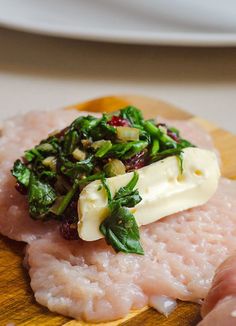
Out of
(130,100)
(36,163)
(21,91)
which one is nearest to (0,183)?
(36,163)

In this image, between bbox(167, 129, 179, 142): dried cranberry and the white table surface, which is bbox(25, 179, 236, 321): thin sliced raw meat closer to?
bbox(167, 129, 179, 142): dried cranberry

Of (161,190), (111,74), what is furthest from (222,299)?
(111,74)

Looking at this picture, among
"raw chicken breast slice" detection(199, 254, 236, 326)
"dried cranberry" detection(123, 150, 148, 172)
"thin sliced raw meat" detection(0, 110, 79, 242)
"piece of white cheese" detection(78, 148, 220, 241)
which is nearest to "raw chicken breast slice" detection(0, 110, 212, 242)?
"thin sliced raw meat" detection(0, 110, 79, 242)

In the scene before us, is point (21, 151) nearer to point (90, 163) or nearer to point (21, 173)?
point (21, 173)

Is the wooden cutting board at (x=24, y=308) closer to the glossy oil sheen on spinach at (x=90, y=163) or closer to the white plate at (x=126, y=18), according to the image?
the glossy oil sheen on spinach at (x=90, y=163)

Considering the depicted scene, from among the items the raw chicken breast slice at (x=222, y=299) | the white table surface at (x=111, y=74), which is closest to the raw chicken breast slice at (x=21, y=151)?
the raw chicken breast slice at (x=222, y=299)

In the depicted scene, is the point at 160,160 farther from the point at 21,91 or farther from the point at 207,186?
the point at 21,91
